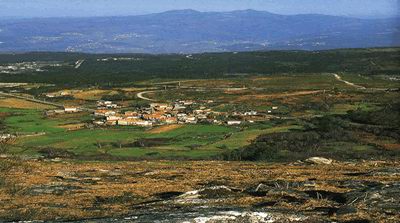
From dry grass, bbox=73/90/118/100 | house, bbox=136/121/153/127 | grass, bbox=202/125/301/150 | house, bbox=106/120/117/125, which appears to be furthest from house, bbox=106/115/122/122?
dry grass, bbox=73/90/118/100

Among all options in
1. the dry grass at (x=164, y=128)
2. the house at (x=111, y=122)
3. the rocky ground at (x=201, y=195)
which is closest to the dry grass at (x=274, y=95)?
the house at (x=111, y=122)

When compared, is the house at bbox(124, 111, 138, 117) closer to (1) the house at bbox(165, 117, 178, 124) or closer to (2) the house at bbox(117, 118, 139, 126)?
(2) the house at bbox(117, 118, 139, 126)

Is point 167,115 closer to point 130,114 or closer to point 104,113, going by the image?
point 130,114

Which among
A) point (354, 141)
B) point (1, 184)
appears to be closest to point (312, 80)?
point (354, 141)

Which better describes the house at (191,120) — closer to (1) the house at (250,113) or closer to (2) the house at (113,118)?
(2) the house at (113,118)

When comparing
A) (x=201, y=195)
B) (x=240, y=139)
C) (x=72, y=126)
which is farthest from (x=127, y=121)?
(x=201, y=195)
